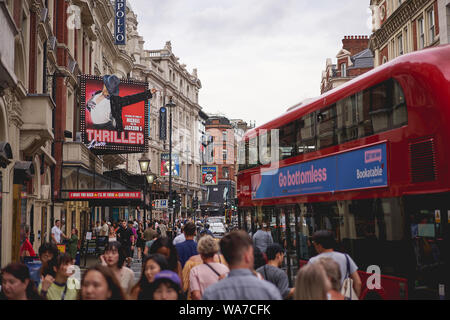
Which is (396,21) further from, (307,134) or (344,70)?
(344,70)

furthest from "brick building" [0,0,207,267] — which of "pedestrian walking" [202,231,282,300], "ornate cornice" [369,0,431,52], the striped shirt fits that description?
"ornate cornice" [369,0,431,52]

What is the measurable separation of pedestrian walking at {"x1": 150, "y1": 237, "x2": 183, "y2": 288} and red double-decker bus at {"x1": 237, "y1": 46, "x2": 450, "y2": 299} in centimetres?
379

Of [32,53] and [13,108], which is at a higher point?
[32,53]

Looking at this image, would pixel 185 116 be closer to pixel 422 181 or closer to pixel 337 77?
pixel 337 77

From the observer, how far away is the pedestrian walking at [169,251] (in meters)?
7.84

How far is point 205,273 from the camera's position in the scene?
6.62 metres

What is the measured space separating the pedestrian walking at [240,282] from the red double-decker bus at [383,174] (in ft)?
17.1

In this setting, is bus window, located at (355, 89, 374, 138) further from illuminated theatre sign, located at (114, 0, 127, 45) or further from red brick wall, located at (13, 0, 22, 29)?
illuminated theatre sign, located at (114, 0, 127, 45)

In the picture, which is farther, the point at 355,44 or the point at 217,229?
the point at 355,44

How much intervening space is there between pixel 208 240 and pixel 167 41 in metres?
72.2

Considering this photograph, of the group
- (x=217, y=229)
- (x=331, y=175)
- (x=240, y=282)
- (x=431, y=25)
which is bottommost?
(x=217, y=229)

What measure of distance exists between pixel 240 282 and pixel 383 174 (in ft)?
20.9

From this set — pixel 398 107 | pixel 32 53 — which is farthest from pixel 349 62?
pixel 398 107

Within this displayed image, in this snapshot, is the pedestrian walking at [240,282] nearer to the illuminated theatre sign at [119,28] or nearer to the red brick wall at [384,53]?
the red brick wall at [384,53]
